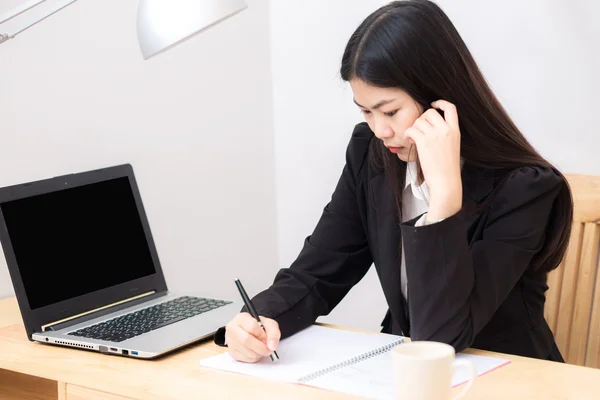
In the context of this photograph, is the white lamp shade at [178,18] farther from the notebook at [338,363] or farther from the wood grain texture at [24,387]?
the wood grain texture at [24,387]

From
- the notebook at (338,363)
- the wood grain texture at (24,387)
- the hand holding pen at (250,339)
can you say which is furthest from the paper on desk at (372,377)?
the wood grain texture at (24,387)

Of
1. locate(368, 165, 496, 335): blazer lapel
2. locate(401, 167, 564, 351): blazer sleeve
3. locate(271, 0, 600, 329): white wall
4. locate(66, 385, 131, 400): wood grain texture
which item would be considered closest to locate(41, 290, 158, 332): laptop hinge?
locate(66, 385, 131, 400): wood grain texture

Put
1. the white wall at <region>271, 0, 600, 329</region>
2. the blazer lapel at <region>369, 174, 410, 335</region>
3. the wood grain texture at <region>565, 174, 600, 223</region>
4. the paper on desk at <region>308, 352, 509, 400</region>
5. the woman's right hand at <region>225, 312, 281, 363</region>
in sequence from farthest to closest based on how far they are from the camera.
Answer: the white wall at <region>271, 0, 600, 329</region>
the wood grain texture at <region>565, 174, 600, 223</region>
the blazer lapel at <region>369, 174, 410, 335</region>
the woman's right hand at <region>225, 312, 281, 363</region>
the paper on desk at <region>308, 352, 509, 400</region>

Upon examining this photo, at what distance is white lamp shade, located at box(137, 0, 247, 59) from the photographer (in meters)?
1.12

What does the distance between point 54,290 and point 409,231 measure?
2.01ft

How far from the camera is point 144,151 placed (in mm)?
1894

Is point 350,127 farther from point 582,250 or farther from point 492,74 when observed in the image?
Answer: point 582,250

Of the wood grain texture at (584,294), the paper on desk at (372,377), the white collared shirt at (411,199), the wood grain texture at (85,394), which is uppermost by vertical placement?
the white collared shirt at (411,199)

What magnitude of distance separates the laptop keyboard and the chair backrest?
0.65m

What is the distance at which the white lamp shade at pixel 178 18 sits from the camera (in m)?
1.12

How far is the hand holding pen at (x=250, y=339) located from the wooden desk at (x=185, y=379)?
0.14 feet

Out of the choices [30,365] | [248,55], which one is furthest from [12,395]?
[248,55]

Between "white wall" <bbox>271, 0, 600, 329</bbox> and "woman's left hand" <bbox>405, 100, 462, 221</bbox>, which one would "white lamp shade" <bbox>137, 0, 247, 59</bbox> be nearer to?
"woman's left hand" <bbox>405, 100, 462, 221</bbox>

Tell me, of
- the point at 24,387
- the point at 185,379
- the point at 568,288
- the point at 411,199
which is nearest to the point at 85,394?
the point at 185,379
